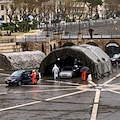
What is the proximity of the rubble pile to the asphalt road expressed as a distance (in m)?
8.37

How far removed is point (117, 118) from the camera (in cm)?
2338

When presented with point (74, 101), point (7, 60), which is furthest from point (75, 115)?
point (7, 60)

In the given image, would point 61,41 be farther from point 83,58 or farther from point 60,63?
point 83,58

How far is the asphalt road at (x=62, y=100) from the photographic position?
24.4 m

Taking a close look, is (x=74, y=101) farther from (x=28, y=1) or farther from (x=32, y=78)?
(x=28, y=1)

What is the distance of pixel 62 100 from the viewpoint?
2889cm

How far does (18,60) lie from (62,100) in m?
18.8

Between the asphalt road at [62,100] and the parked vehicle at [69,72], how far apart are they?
3.84 ft

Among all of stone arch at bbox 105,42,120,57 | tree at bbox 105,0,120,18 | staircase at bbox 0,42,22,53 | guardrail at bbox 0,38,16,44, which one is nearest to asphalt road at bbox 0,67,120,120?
staircase at bbox 0,42,22,53

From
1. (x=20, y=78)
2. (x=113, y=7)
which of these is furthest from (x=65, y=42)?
(x=113, y=7)

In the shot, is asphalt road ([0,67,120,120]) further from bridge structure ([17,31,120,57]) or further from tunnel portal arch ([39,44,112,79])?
bridge structure ([17,31,120,57])

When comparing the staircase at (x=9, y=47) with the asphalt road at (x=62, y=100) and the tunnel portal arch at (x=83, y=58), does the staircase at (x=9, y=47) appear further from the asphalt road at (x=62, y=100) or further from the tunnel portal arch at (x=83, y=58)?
the asphalt road at (x=62, y=100)

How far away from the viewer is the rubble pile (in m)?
46.5

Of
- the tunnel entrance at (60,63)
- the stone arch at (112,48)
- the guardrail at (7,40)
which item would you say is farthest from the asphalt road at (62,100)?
the stone arch at (112,48)
